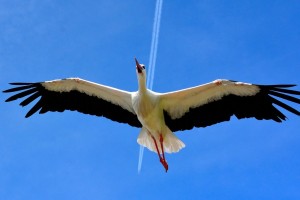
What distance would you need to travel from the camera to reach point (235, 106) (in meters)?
16.2

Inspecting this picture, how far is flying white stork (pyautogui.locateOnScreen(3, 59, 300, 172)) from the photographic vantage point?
52.5ft

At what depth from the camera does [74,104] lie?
1698 cm

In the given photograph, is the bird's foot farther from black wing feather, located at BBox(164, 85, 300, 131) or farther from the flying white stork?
black wing feather, located at BBox(164, 85, 300, 131)

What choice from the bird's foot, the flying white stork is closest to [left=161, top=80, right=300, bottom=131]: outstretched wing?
the flying white stork

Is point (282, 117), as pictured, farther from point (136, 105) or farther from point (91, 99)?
point (91, 99)

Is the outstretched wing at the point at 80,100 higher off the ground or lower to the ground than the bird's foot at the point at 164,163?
higher

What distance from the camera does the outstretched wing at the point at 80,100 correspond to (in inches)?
663

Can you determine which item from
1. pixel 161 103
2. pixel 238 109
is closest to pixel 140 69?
pixel 161 103

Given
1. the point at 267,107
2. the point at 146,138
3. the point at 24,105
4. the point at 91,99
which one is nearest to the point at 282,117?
the point at 267,107

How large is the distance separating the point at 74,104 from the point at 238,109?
3301 mm

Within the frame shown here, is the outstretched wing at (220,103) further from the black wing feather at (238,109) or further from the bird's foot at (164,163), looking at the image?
the bird's foot at (164,163)

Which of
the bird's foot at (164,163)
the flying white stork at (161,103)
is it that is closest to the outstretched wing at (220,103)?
the flying white stork at (161,103)

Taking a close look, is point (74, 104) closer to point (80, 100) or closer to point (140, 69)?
point (80, 100)

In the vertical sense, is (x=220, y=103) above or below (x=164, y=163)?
above
